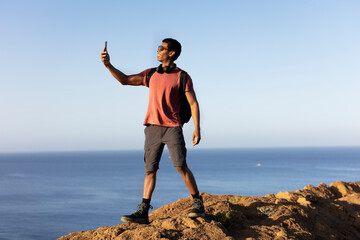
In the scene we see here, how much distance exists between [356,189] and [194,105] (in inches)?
278

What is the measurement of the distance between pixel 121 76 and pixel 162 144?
46.8 inches

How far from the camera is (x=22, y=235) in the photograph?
70.7 metres

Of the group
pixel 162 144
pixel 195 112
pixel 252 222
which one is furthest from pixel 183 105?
pixel 252 222

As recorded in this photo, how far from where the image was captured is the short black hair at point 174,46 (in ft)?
18.3

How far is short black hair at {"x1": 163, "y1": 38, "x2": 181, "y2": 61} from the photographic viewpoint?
18.3 feet

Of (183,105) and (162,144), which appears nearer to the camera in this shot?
(162,144)

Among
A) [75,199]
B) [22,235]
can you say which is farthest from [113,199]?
[22,235]

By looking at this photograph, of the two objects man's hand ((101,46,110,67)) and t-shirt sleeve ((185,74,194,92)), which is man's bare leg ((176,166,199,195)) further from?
man's hand ((101,46,110,67))

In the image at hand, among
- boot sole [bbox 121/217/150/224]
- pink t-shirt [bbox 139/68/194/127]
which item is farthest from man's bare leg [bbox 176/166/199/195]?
boot sole [bbox 121/217/150/224]

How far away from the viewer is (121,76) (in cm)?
566

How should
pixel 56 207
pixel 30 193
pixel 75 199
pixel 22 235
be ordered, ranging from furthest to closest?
pixel 30 193
pixel 75 199
pixel 56 207
pixel 22 235

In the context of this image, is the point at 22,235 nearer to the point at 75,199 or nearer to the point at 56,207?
the point at 56,207

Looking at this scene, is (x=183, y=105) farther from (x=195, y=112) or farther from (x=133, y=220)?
(x=133, y=220)

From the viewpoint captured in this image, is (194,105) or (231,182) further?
(231,182)
